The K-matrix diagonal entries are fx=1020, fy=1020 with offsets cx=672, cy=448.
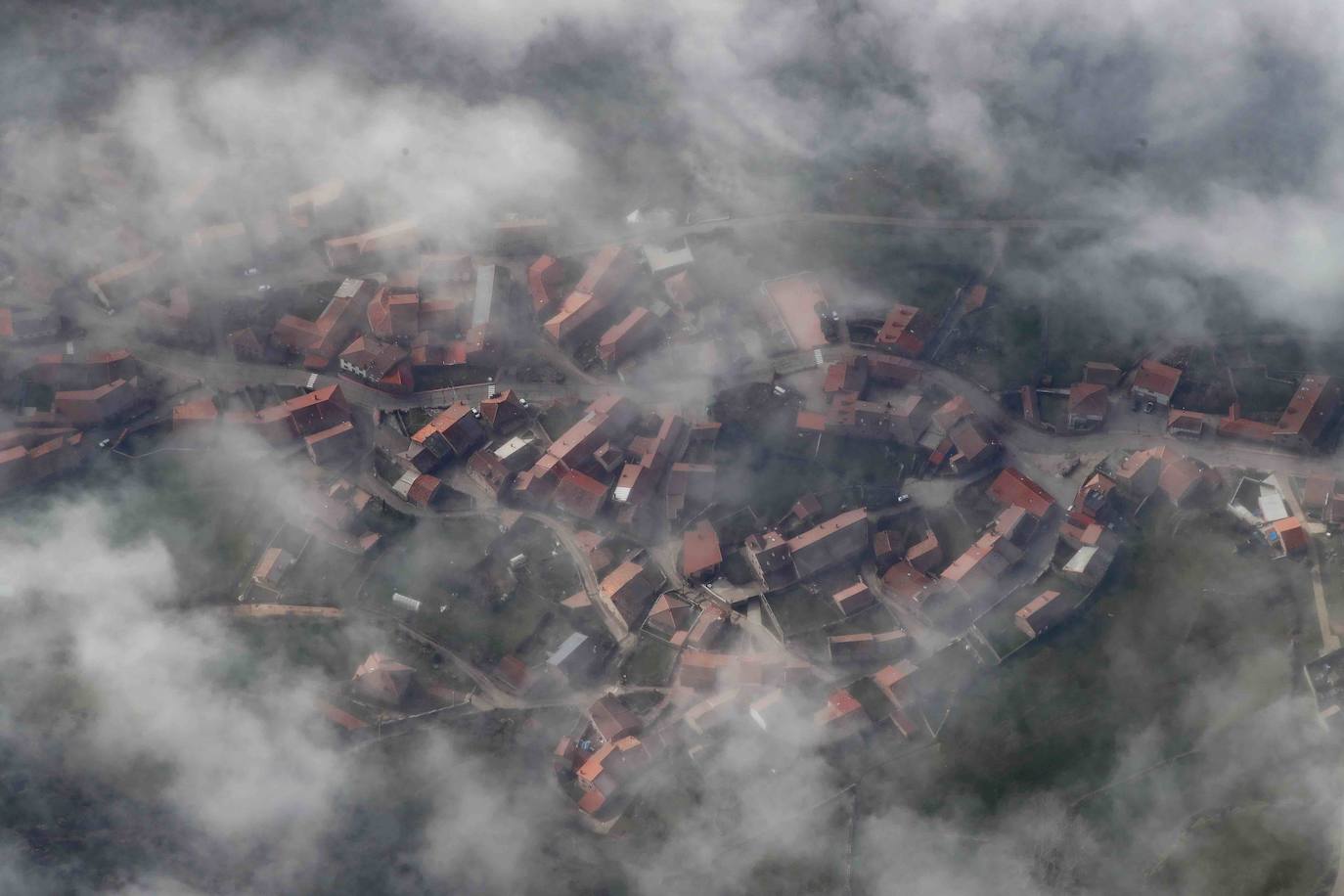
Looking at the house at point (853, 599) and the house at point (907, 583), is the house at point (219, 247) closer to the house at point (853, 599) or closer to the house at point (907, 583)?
the house at point (853, 599)

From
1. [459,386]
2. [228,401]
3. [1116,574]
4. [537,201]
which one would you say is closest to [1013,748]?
[1116,574]

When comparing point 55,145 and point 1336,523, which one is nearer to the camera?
point 1336,523

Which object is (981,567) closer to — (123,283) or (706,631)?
(706,631)

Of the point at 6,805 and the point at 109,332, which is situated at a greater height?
the point at 109,332

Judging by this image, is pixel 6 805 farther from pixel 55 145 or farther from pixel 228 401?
pixel 55 145

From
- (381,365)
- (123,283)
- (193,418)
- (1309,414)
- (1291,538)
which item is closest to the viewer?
(1291,538)

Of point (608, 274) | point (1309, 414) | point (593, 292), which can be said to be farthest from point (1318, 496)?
point (593, 292)
